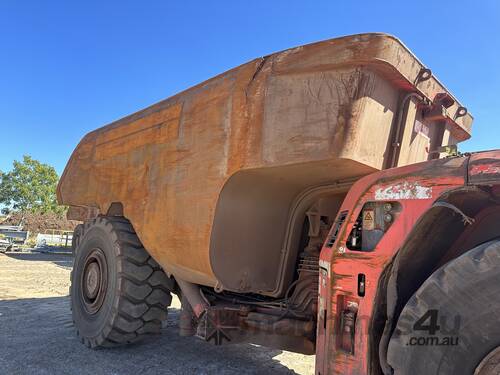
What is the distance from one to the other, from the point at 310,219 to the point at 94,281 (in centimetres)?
304

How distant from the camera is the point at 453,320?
6.86ft

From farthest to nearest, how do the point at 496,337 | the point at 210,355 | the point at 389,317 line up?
1. the point at 210,355
2. the point at 389,317
3. the point at 496,337

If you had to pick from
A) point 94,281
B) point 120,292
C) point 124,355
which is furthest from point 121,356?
point 94,281

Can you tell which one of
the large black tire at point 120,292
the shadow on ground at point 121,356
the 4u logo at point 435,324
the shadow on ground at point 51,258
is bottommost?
the shadow on ground at point 51,258

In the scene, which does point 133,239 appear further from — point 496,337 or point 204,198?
point 496,337

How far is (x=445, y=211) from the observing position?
95.9 inches

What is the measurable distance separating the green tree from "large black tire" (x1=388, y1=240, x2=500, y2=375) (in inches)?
2142

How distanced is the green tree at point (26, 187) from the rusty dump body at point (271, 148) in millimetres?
51427

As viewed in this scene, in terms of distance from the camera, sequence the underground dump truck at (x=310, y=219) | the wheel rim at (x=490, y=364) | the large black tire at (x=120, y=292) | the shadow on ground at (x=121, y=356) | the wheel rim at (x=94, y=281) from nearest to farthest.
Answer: the wheel rim at (x=490, y=364)
the underground dump truck at (x=310, y=219)
the shadow on ground at (x=121, y=356)
the large black tire at (x=120, y=292)
the wheel rim at (x=94, y=281)

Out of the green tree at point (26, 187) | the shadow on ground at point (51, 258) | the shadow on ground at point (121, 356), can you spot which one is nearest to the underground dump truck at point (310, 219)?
the shadow on ground at point (121, 356)

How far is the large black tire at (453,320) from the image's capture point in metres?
1.99

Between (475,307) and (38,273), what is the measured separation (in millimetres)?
14120

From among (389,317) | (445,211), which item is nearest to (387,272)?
(389,317)

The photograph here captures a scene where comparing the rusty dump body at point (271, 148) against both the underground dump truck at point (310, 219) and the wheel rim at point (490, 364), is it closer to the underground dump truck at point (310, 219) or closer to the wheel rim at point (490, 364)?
the underground dump truck at point (310, 219)
